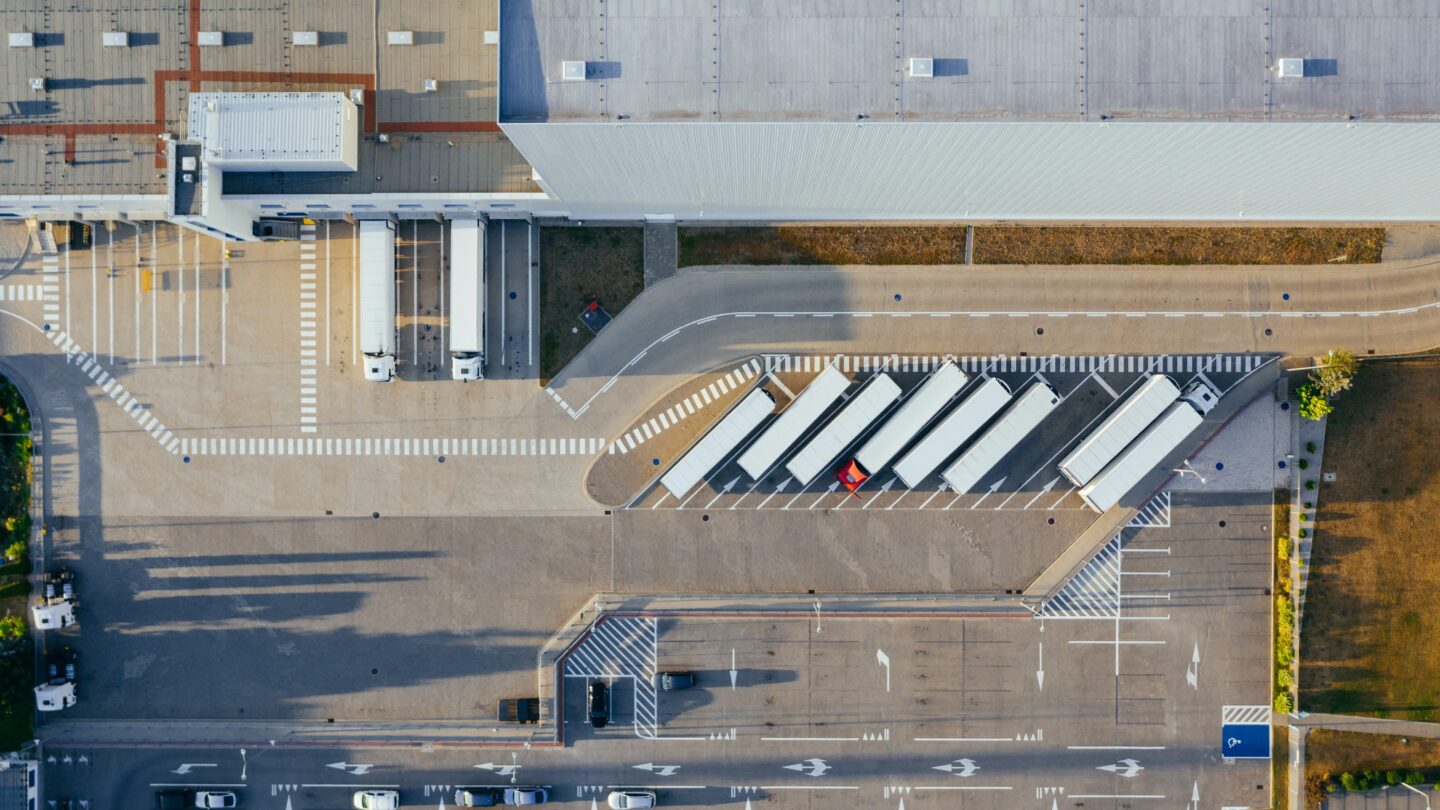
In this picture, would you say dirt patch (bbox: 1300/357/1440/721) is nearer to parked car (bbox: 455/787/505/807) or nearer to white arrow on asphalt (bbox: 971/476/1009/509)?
white arrow on asphalt (bbox: 971/476/1009/509)

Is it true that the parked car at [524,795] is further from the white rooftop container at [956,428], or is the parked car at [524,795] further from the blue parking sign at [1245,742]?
the blue parking sign at [1245,742]

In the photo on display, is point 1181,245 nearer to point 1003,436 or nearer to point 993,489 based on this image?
point 1003,436

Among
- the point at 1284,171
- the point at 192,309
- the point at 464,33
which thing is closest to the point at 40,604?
the point at 192,309

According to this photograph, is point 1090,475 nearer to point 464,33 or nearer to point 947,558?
point 947,558

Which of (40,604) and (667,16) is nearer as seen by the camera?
(667,16)

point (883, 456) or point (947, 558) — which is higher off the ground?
point (883, 456)

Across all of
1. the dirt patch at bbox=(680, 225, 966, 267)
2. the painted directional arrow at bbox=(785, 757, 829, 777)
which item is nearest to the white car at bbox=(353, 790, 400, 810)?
the painted directional arrow at bbox=(785, 757, 829, 777)

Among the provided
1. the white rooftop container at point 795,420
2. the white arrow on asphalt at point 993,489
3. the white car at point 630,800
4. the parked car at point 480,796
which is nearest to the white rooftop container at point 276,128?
the white rooftop container at point 795,420
